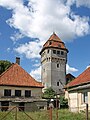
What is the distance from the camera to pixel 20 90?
134 ft

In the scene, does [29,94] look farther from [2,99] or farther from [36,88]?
[2,99]

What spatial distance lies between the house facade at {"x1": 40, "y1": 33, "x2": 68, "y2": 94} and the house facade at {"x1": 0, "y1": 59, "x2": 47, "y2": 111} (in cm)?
2374

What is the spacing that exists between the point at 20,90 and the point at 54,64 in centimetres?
2982

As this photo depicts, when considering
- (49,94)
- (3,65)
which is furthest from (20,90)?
(3,65)

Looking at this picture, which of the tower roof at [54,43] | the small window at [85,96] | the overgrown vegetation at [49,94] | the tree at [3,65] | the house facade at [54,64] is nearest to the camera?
the small window at [85,96]

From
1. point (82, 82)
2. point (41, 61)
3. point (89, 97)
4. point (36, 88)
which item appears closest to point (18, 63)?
point (36, 88)

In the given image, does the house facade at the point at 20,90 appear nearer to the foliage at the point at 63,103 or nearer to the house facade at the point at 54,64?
the foliage at the point at 63,103

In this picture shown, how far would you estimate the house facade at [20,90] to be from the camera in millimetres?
38125

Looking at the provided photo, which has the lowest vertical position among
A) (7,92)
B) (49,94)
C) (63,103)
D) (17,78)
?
(63,103)

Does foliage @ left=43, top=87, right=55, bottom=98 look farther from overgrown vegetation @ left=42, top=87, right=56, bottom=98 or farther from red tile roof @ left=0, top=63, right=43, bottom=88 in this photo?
red tile roof @ left=0, top=63, right=43, bottom=88

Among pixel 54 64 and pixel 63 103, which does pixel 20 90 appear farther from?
pixel 54 64

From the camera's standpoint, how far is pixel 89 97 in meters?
29.5

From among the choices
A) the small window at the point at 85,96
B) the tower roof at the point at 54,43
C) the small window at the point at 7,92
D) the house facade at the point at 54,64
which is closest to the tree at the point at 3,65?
the house facade at the point at 54,64

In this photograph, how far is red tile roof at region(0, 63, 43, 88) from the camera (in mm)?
41000
